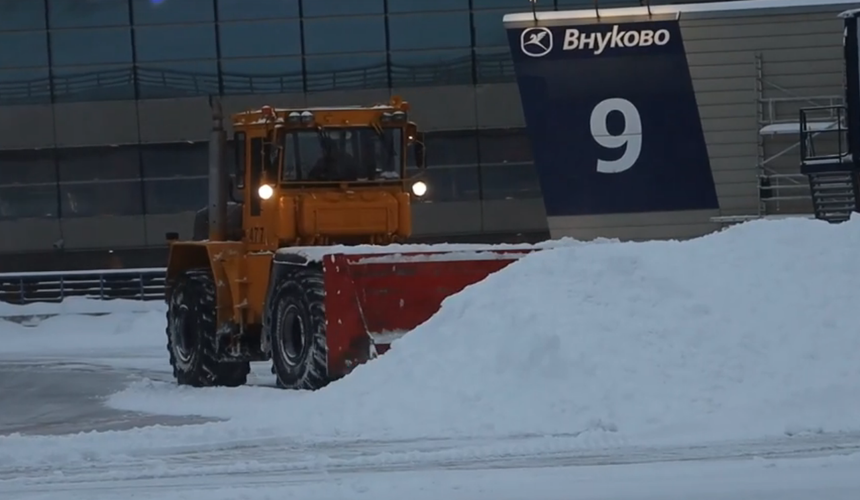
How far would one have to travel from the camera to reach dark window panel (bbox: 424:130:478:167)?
3472 centimetres

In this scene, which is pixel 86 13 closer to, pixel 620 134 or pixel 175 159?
pixel 175 159

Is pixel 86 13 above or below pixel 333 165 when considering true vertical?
above

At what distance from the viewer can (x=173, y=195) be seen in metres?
35.4

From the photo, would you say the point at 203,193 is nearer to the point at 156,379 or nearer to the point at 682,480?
the point at 156,379

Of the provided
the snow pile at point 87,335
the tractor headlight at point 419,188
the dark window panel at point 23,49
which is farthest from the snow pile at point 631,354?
the dark window panel at point 23,49

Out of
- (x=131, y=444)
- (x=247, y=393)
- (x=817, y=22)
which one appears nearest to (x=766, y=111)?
(x=817, y=22)

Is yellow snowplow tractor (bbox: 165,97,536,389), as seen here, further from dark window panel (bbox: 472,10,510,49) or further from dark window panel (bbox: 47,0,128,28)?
dark window panel (bbox: 47,0,128,28)

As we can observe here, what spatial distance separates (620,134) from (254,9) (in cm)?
1200

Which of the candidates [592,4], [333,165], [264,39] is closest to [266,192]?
[333,165]

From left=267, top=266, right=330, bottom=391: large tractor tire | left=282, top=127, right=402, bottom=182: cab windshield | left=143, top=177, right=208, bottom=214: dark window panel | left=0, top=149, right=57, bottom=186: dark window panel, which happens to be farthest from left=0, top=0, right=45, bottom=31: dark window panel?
left=267, top=266, right=330, bottom=391: large tractor tire

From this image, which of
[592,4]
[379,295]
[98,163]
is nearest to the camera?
[379,295]

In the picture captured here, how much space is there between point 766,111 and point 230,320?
1251 cm

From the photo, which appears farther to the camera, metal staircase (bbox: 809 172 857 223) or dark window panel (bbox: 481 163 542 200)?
dark window panel (bbox: 481 163 542 200)

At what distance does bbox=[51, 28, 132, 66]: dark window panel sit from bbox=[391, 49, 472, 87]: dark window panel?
641 cm
